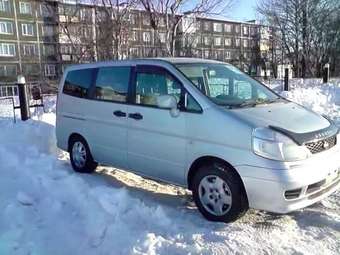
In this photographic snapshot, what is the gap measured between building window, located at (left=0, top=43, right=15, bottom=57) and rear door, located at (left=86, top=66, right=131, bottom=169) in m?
51.0

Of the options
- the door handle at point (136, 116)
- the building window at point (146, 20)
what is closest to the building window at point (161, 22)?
the building window at point (146, 20)

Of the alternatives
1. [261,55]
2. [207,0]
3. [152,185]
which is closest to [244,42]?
[261,55]

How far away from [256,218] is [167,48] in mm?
18152

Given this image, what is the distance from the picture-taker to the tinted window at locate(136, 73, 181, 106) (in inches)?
182

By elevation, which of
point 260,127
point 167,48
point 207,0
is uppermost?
point 207,0

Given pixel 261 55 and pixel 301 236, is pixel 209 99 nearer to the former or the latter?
pixel 301 236

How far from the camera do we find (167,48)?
2156 cm

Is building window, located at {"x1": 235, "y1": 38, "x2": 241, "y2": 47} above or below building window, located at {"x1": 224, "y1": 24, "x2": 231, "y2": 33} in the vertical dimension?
below

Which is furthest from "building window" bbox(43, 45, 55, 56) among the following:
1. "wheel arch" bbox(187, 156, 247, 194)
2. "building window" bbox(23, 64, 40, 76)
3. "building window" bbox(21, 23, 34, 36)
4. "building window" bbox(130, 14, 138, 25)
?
"wheel arch" bbox(187, 156, 247, 194)

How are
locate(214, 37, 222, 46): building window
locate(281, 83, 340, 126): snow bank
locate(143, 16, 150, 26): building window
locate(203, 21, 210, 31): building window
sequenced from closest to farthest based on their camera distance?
locate(281, 83, 340, 126): snow bank
locate(143, 16, 150, 26): building window
locate(203, 21, 210, 31): building window
locate(214, 37, 222, 46): building window

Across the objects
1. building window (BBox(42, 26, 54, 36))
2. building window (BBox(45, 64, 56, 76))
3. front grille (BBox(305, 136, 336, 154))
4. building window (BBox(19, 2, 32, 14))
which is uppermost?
building window (BBox(19, 2, 32, 14))

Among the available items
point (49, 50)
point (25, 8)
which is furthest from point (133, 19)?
point (25, 8)

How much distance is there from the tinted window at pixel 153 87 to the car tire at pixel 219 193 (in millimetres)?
Answer: 950

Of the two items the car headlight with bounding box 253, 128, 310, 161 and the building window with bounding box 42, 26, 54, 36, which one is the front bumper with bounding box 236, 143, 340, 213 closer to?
the car headlight with bounding box 253, 128, 310, 161
